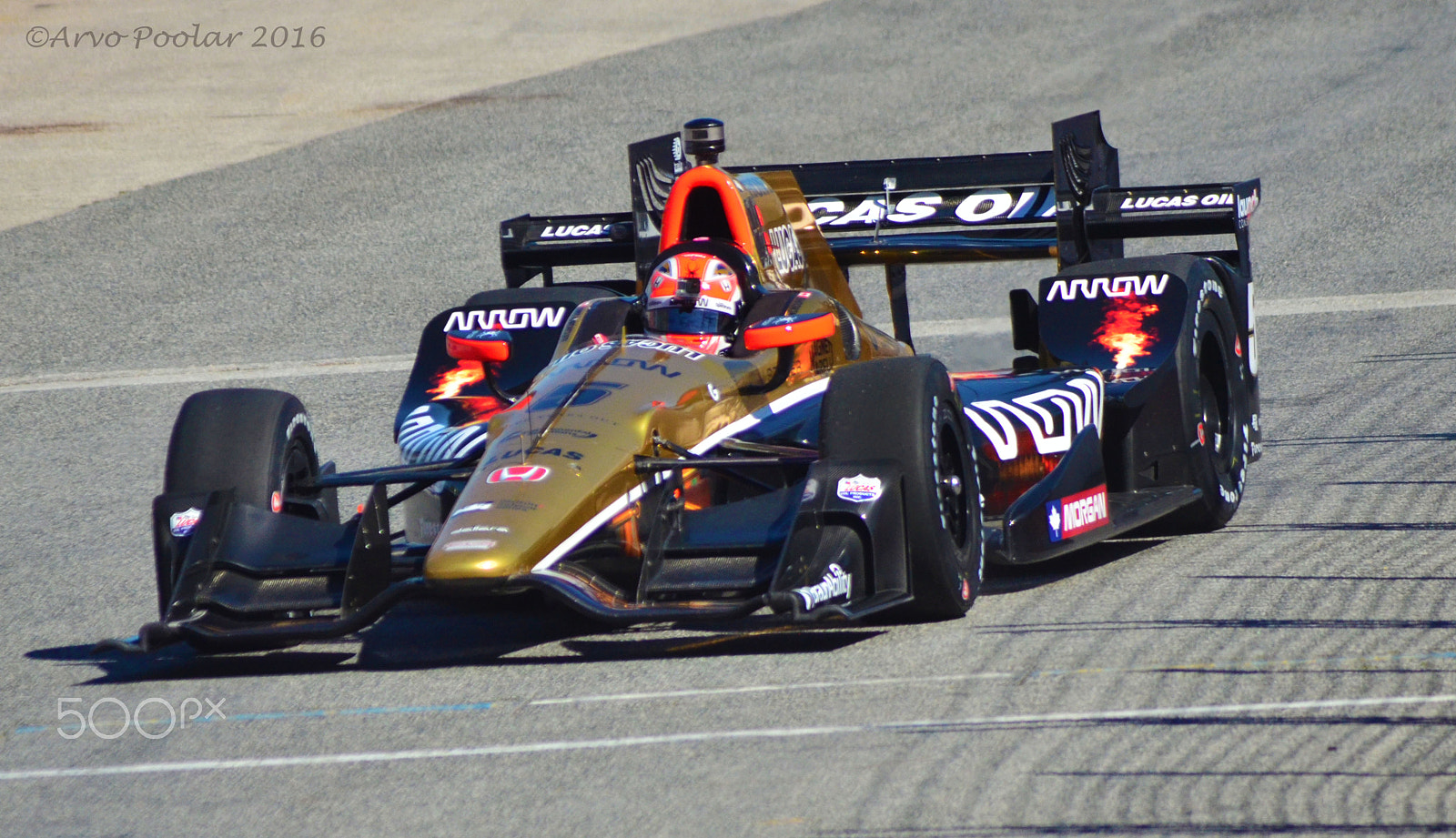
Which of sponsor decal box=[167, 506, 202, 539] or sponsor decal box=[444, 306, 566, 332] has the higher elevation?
sponsor decal box=[444, 306, 566, 332]

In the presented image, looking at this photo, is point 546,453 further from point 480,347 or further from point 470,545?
point 480,347

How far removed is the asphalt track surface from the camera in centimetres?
429

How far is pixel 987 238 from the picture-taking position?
29.9ft

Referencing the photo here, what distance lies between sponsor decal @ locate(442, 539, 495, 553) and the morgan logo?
0.32 metres

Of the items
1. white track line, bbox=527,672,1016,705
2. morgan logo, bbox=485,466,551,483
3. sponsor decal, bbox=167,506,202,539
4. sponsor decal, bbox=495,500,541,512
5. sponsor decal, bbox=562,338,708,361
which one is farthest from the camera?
sponsor decal, bbox=562,338,708,361

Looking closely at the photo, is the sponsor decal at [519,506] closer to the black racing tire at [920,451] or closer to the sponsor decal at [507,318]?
the black racing tire at [920,451]

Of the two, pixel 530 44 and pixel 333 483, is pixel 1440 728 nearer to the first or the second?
pixel 333 483

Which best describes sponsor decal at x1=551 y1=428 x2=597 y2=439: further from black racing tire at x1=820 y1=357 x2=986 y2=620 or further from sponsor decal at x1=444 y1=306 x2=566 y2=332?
sponsor decal at x1=444 y1=306 x2=566 y2=332

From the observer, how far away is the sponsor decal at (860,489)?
564cm

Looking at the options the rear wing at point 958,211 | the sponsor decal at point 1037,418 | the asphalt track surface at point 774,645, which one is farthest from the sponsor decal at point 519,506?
the rear wing at point 958,211

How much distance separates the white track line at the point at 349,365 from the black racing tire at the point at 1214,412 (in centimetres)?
474

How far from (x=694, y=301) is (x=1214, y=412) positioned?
7.94 feet
